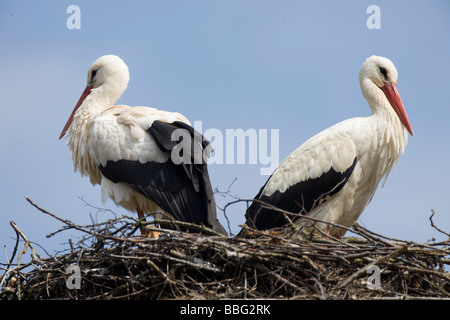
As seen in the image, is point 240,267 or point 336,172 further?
point 336,172

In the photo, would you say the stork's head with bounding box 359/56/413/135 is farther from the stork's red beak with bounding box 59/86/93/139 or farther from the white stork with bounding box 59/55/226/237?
the stork's red beak with bounding box 59/86/93/139

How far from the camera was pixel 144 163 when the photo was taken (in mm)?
6402

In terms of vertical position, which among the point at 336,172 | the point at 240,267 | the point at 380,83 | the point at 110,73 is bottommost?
the point at 240,267

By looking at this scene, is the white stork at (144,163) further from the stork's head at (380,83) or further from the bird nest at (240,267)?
the stork's head at (380,83)

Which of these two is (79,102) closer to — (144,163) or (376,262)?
(144,163)

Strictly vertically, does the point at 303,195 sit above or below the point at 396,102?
below

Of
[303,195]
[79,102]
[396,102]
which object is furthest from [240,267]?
[79,102]

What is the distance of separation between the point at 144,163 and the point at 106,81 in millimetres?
1296

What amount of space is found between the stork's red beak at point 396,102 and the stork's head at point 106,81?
239cm

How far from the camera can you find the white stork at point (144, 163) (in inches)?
246

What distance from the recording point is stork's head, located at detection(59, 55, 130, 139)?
7.29m

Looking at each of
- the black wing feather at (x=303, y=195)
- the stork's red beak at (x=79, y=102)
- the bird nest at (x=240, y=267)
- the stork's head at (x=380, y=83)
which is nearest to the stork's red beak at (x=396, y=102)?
the stork's head at (x=380, y=83)
